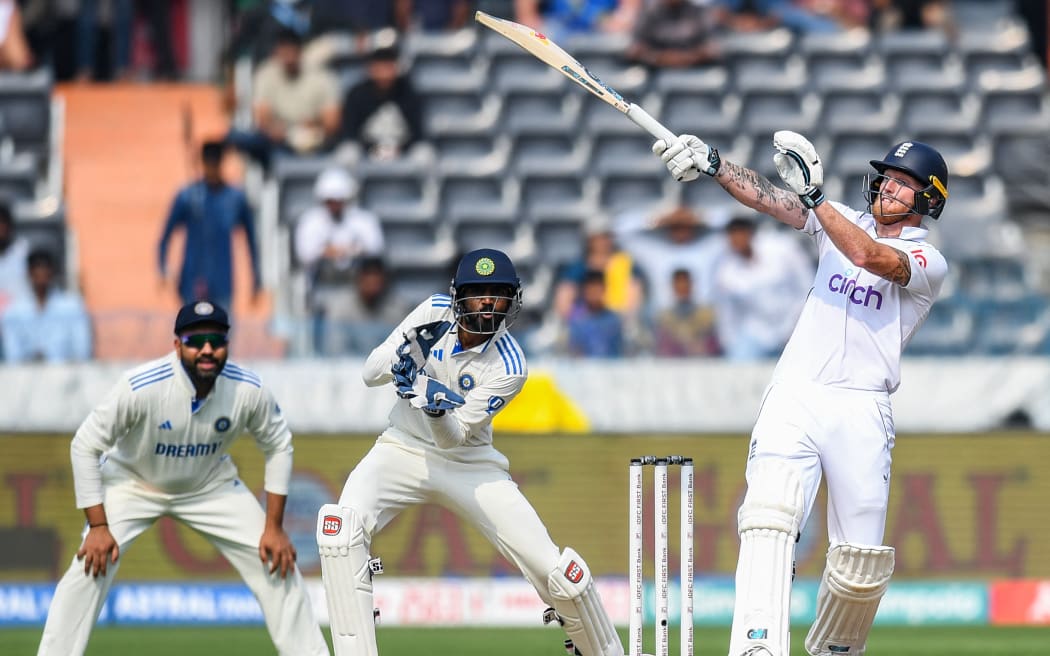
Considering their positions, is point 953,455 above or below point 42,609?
above

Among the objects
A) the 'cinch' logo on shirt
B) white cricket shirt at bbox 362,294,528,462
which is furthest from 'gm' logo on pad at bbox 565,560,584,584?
the 'cinch' logo on shirt

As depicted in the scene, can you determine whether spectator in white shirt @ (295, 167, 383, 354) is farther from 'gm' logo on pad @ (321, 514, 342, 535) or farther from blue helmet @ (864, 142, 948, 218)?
blue helmet @ (864, 142, 948, 218)

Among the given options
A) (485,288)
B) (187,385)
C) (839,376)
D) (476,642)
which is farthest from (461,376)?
(476,642)

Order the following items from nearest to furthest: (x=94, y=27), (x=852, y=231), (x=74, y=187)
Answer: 1. (x=852, y=231)
2. (x=74, y=187)
3. (x=94, y=27)

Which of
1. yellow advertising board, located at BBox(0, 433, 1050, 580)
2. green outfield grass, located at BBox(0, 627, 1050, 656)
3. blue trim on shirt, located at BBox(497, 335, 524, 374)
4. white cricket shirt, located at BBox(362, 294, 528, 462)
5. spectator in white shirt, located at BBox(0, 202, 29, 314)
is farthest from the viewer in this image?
spectator in white shirt, located at BBox(0, 202, 29, 314)

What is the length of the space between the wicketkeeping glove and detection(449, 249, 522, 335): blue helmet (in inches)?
14.3

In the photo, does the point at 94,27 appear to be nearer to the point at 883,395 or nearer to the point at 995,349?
the point at 995,349

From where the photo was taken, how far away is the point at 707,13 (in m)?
14.2

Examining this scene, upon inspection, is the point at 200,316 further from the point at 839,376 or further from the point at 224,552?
the point at 839,376

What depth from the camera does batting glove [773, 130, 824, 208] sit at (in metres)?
5.90

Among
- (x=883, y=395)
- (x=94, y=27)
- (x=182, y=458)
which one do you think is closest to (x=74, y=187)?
(x=94, y=27)

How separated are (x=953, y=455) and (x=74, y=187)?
7195 mm

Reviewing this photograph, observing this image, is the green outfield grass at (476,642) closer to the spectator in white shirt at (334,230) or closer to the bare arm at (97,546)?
the bare arm at (97,546)

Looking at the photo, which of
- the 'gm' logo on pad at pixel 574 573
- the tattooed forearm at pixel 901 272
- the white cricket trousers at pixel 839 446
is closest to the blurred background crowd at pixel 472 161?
the 'gm' logo on pad at pixel 574 573
